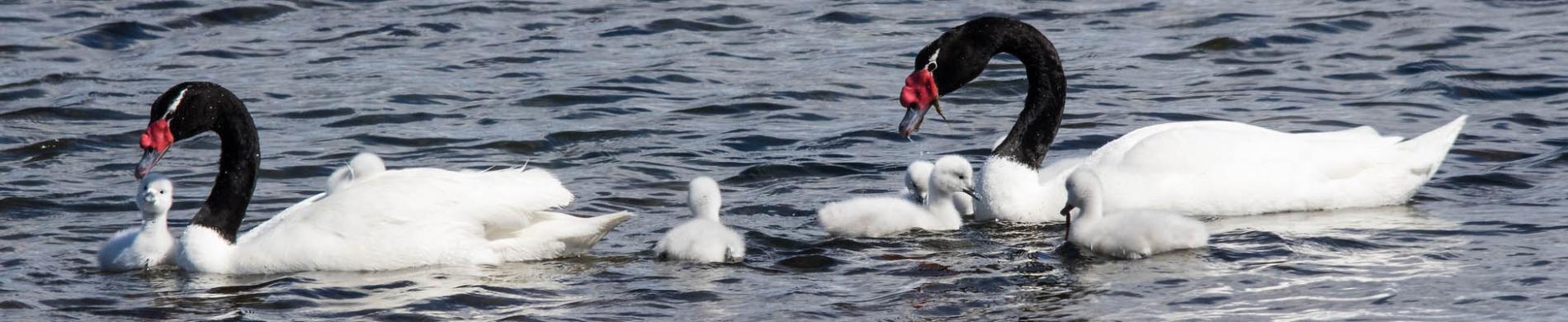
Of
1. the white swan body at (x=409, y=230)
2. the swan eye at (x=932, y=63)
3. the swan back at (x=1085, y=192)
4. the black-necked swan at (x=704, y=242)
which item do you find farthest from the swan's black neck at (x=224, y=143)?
the swan back at (x=1085, y=192)

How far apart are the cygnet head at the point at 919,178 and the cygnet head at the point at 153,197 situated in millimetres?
3404

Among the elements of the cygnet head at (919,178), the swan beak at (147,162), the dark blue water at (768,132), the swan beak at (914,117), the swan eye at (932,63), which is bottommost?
the dark blue water at (768,132)

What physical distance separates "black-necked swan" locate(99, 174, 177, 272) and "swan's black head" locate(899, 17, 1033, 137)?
3.40 m

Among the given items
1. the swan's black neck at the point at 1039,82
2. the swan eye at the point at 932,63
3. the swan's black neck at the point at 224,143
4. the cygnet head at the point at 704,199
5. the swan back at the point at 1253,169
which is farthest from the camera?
the swan's black neck at the point at 1039,82

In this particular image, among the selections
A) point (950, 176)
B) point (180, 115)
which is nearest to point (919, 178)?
point (950, 176)

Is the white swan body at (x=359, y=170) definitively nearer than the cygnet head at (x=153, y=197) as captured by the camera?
No

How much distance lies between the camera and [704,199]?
9008 mm

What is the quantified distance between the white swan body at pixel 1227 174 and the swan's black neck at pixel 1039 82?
285 millimetres

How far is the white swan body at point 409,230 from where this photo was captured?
27.7 ft

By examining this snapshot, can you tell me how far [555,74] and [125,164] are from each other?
4.15 m

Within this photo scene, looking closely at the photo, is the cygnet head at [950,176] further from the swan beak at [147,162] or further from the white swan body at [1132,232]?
the swan beak at [147,162]

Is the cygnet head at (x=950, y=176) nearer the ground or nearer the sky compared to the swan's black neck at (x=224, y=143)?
nearer the ground

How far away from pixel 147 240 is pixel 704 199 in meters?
2.37

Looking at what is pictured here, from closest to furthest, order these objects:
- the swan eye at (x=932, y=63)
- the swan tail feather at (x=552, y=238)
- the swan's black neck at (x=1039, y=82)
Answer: the swan tail feather at (x=552, y=238) < the swan eye at (x=932, y=63) < the swan's black neck at (x=1039, y=82)
